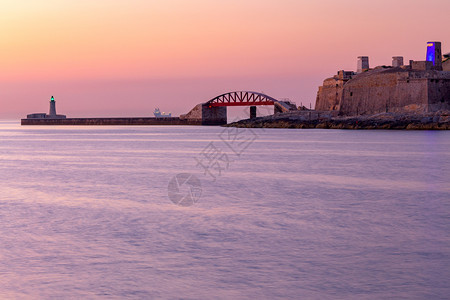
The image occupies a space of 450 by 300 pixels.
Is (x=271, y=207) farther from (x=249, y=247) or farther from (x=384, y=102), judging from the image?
(x=384, y=102)

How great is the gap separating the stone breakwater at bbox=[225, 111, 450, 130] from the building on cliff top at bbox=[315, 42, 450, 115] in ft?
4.74

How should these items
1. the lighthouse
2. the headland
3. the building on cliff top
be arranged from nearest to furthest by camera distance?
the headland → the building on cliff top → the lighthouse

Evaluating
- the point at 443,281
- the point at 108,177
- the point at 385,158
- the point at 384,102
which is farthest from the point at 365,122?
the point at 443,281

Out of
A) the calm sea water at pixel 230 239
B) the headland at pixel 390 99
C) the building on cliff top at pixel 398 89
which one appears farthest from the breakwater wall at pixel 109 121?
the calm sea water at pixel 230 239

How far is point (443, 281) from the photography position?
689 cm

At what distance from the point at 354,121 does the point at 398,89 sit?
718cm

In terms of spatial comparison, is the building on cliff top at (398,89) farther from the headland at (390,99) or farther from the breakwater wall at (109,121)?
the breakwater wall at (109,121)

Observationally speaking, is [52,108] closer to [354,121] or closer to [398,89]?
[354,121]

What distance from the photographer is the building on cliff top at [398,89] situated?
7169 cm

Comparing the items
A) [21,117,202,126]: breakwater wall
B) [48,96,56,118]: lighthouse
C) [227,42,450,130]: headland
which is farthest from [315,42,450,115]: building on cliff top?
[48,96,56,118]: lighthouse

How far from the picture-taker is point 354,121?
77.5m

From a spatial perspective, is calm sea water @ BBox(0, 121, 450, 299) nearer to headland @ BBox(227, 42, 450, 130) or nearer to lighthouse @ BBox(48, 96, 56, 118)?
headland @ BBox(227, 42, 450, 130)

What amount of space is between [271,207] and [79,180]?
883cm

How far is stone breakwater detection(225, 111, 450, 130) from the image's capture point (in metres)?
69.4
